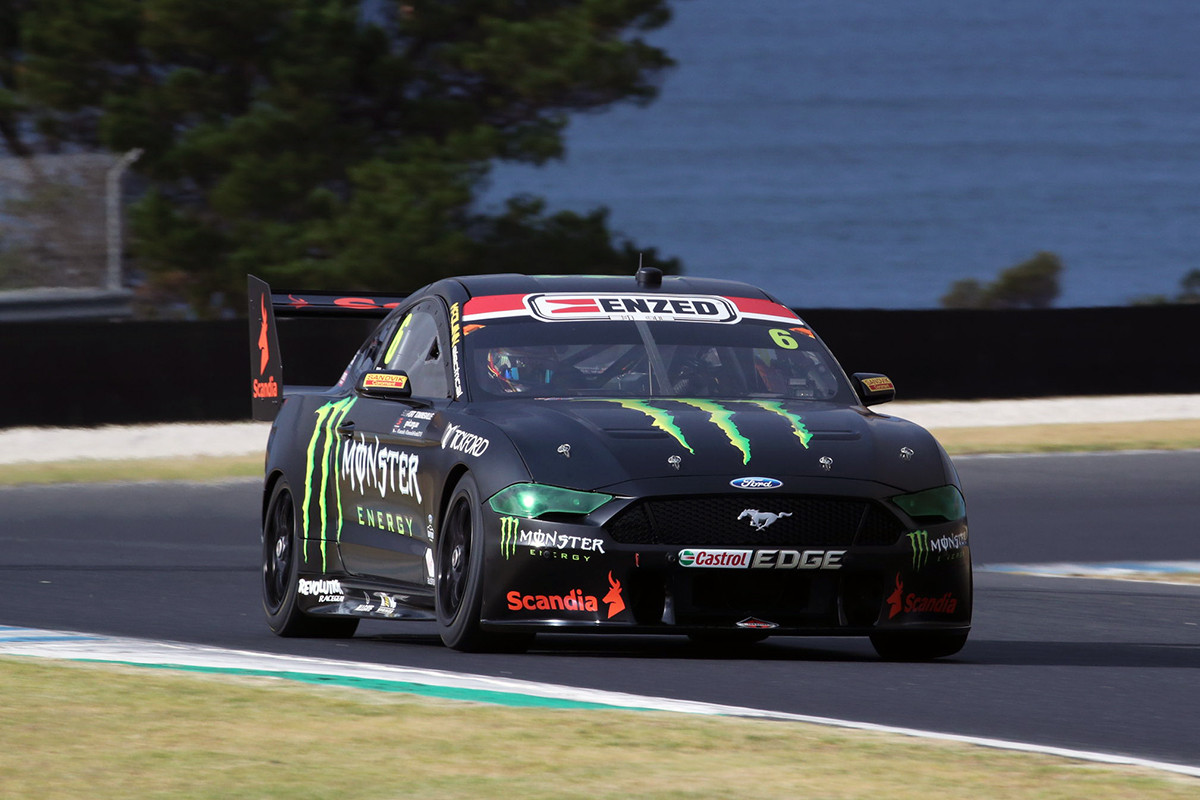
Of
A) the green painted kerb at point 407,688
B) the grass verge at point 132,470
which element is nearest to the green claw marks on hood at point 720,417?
the green painted kerb at point 407,688

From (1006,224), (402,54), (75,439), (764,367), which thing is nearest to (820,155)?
(1006,224)

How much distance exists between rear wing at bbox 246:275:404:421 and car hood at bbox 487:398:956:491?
210 cm

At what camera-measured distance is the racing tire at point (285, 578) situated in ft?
30.9

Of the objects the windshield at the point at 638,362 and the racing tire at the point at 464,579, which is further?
the windshield at the point at 638,362

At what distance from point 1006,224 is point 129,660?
217ft

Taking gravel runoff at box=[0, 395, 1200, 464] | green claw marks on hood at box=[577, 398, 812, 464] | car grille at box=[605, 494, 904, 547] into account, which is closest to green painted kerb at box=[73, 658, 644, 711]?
car grille at box=[605, 494, 904, 547]

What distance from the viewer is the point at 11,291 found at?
97.1 ft

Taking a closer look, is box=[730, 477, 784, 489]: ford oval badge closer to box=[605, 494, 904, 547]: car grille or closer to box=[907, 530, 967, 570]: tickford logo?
box=[605, 494, 904, 547]: car grille

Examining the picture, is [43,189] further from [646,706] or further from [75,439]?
[646,706]

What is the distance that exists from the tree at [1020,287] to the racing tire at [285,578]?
149ft

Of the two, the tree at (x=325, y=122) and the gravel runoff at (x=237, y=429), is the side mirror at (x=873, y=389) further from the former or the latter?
the tree at (x=325, y=122)

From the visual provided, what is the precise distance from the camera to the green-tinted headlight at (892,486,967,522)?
25.6 feet

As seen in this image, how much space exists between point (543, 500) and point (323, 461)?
2.02 m

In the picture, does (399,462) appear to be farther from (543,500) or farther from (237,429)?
(237,429)
